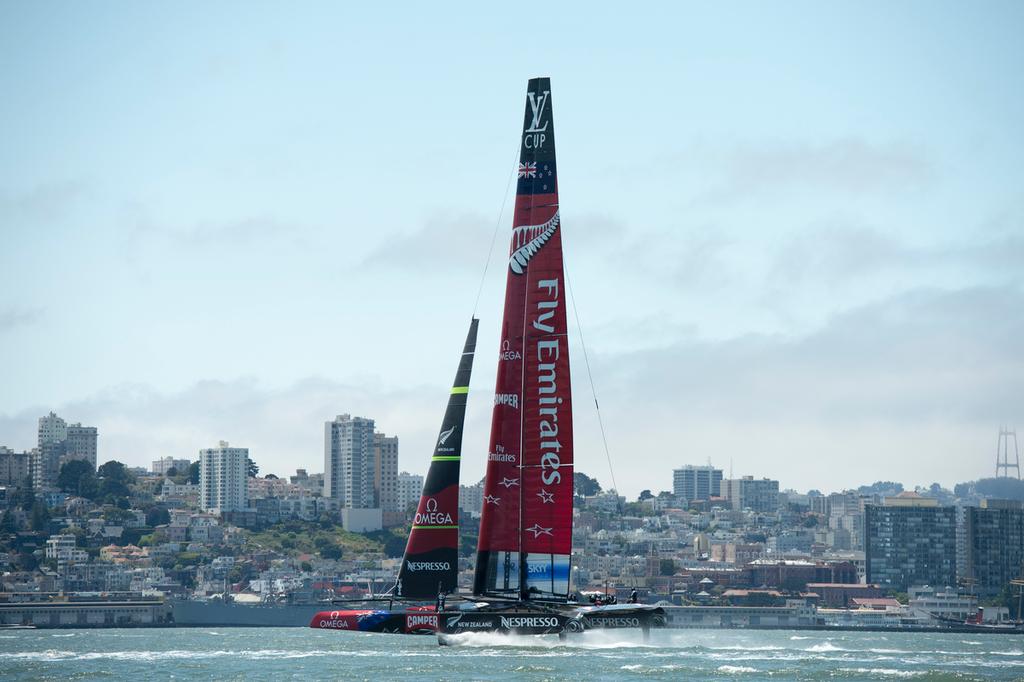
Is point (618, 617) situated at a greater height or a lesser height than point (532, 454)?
lesser

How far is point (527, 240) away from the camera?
112ft

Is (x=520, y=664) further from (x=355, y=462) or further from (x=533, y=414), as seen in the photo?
(x=355, y=462)

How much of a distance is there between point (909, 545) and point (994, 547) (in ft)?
34.3

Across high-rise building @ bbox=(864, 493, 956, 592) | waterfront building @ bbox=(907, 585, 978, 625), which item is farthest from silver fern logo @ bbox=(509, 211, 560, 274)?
high-rise building @ bbox=(864, 493, 956, 592)

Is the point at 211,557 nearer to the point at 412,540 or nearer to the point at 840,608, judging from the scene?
the point at 840,608

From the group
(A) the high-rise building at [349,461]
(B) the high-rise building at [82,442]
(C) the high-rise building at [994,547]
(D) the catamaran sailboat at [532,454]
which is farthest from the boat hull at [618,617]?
(B) the high-rise building at [82,442]

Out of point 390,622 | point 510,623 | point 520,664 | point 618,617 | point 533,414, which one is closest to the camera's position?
point 520,664

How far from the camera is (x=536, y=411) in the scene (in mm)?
33750

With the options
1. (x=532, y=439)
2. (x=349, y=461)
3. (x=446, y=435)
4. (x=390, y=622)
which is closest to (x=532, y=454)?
(x=532, y=439)

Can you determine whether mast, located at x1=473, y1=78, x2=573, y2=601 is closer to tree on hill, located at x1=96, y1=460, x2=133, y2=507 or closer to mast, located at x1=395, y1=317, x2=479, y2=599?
→ mast, located at x1=395, y1=317, x2=479, y2=599

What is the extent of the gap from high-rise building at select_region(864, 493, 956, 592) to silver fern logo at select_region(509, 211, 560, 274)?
334ft

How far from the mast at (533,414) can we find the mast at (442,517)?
108 inches

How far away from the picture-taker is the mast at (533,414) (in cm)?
3375

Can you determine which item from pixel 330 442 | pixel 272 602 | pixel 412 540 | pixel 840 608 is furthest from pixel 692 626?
pixel 412 540
